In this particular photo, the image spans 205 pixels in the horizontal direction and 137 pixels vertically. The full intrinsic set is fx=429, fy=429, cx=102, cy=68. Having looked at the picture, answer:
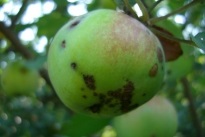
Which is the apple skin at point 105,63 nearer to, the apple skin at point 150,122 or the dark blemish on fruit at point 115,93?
the dark blemish on fruit at point 115,93

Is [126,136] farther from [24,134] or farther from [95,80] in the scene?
[24,134]

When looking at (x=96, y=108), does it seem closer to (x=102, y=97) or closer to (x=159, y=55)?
(x=102, y=97)

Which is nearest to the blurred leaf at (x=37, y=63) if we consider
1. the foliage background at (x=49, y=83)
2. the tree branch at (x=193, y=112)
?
the foliage background at (x=49, y=83)

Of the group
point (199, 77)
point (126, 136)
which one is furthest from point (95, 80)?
point (199, 77)

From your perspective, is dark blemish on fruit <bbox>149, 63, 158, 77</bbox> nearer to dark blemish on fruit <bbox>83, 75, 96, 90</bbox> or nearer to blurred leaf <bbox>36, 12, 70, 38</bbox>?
dark blemish on fruit <bbox>83, 75, 96, 90</bbox>

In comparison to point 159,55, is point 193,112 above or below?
below

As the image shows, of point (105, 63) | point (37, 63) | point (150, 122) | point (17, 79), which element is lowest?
point (17, 79)

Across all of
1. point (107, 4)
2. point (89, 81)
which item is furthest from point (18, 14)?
point (89, 81)
